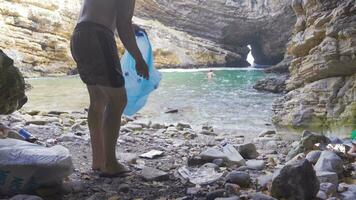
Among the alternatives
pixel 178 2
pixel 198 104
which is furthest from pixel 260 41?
→ pixel 198 104

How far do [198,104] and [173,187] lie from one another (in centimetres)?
895

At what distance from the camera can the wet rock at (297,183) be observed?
2301 millimetres

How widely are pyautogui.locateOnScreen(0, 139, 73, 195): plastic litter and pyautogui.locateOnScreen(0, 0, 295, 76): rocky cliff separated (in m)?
28.1

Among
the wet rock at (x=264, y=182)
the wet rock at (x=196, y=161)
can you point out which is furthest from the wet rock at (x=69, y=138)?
the wet rock at (x=264, y=182)

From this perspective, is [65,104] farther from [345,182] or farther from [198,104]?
[345,182]

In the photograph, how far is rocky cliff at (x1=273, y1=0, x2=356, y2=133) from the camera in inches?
238

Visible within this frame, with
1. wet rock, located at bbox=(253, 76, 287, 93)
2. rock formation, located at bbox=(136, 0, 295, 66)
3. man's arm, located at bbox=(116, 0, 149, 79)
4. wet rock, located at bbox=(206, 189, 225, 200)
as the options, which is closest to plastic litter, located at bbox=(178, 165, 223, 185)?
wet rock, located at bbox=(206, 189, 225, 200)

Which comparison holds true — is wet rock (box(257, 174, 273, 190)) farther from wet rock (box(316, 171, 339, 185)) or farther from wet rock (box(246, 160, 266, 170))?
wet rock (box(246, 160, 266, 170))

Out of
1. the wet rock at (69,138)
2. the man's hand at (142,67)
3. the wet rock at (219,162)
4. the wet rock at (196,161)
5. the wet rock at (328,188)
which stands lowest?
the wet rock at (69,138)

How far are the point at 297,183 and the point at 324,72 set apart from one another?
192 inches

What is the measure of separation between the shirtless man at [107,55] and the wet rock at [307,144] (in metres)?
1.96

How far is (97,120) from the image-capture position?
3057 mm

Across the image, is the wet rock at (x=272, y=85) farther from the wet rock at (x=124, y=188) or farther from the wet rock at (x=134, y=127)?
the wet rock at (x=124, y=188)

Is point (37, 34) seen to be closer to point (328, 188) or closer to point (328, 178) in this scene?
point (328, 178)
